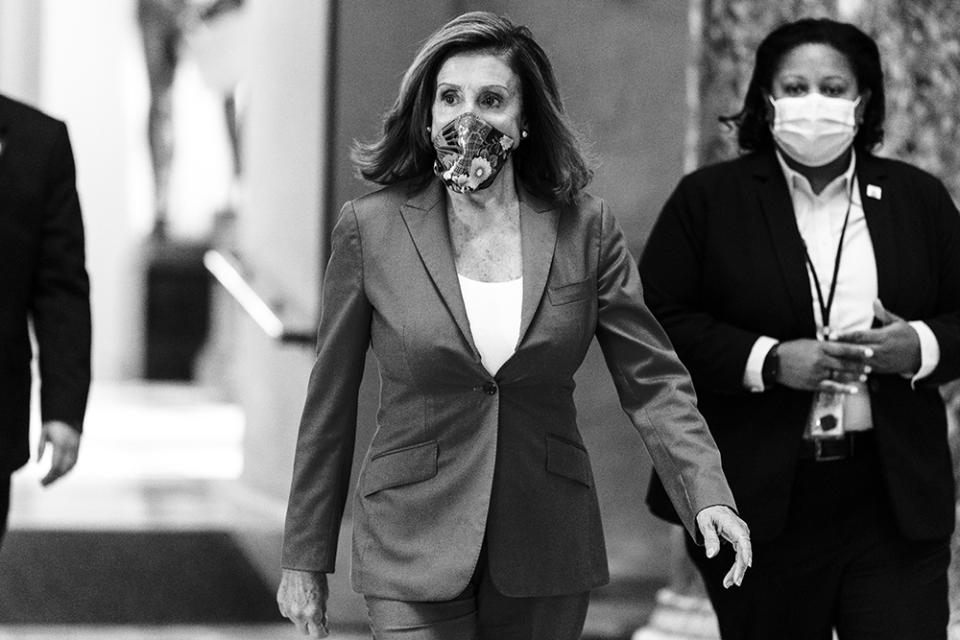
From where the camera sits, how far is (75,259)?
191 inches

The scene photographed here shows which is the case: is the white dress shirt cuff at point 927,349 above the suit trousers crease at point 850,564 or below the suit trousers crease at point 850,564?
above

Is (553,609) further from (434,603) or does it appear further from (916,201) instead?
(916,201)

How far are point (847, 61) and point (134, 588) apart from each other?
12.7 ft

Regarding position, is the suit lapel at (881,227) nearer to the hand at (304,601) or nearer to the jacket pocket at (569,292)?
the jacket pocket at (569,292)

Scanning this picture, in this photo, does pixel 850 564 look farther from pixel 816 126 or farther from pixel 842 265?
pixel 816 126

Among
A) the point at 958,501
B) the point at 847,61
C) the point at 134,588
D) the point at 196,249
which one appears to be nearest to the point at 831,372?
the point at 847,61

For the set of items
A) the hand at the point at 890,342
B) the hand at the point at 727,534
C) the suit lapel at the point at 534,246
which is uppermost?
the suit lapel at the point at 534,246

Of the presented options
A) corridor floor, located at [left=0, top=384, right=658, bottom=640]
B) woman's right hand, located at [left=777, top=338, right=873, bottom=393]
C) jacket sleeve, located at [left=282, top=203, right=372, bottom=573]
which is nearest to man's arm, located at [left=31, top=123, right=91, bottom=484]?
jacket sleeve, located at [left=282, top=203, right=372, bottom=573]

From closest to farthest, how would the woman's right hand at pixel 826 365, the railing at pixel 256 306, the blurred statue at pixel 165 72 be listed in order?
the woman's right hand at pixel 826 365 → the railing at pixel 256 306 → the blurred statue at pixel 165 72

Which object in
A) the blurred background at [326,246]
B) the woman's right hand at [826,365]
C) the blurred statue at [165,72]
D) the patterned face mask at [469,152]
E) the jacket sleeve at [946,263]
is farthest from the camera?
the blurred statue at [165,72]

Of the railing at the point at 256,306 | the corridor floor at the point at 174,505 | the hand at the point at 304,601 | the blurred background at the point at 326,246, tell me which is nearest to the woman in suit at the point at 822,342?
the blurred background at the point at 326,246

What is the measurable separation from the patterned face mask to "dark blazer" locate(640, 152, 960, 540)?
1082mm

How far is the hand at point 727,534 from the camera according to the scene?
3.45 m

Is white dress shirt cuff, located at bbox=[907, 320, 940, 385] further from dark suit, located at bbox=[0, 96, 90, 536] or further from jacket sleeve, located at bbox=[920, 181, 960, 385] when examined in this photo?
dark suit, located at bbox=[0, 96, 90, 536]
